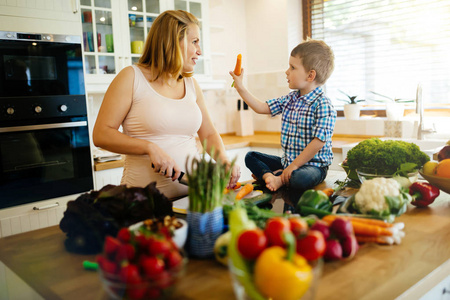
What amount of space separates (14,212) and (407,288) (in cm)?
221

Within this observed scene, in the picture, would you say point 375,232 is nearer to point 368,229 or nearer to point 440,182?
point 368,229

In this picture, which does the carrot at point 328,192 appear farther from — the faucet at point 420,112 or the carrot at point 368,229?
the faucet at point 420,112

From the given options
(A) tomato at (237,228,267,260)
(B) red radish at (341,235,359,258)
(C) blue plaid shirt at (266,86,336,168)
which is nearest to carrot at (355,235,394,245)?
(B) red radish at (341,235,359,258)

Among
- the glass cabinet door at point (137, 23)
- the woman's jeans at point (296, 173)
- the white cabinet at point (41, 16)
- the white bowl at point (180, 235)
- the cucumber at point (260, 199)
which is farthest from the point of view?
the glass cabinet door at point (137, 23)

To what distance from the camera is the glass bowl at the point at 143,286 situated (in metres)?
0.70

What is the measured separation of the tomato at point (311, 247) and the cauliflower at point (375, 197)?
0.49 m

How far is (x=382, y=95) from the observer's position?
3436mm

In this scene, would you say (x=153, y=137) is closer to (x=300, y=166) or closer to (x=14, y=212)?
(x=300, y=166)

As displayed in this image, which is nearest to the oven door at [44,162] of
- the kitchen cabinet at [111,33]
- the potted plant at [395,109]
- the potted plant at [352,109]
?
the kitchen cabinet at [111,33]

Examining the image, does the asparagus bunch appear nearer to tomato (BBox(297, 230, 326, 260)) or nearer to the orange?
tomato (BBox(297, 230, 326, 260))

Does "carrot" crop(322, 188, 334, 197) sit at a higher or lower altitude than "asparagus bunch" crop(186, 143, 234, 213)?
lower

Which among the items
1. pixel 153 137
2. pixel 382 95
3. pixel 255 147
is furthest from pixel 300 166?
pixel 382 95

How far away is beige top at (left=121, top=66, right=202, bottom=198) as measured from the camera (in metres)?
1.67

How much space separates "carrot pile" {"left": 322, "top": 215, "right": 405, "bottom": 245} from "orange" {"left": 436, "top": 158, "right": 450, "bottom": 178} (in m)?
0.50
